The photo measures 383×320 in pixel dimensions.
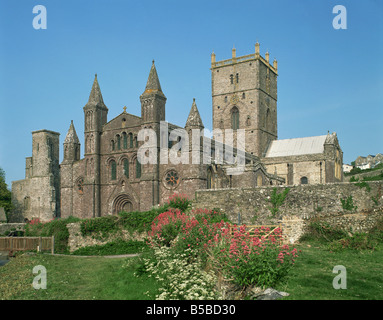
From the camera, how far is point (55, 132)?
56.8 m

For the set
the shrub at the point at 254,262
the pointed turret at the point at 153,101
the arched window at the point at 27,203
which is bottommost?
the shrub at the point at 254,262

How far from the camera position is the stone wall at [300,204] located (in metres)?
22.0

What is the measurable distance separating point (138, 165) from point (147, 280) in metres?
26.2

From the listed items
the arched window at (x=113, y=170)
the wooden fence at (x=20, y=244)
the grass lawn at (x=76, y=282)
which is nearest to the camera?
the grass lawn at (x=76, y=282)

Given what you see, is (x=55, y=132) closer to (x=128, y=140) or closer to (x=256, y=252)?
(x=128, y=140)

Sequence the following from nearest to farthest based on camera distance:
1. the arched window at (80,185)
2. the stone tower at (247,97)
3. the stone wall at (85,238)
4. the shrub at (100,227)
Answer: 1. the stone wall at (85,238)
2. the shrub at (100,227)
3. the arched window at (80,185)
4. the stone tower at (247,97)

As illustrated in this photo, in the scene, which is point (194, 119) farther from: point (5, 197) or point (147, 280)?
point (5, 197)

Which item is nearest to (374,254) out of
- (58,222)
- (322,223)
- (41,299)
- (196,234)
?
(322,223)

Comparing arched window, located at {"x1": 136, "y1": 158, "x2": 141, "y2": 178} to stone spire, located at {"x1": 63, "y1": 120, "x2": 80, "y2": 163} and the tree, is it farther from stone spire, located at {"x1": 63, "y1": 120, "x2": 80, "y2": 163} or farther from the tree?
the tree

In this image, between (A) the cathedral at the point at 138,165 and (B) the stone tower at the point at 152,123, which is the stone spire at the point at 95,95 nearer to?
(A) the cathedral at the point at 138,165

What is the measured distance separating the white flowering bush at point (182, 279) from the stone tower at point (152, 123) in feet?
73.5

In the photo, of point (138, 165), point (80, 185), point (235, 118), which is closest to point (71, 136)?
point (80, 185)

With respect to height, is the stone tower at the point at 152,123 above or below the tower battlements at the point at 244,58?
below

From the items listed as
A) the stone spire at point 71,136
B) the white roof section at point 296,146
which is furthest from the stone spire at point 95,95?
the white roof section at point 296,146
